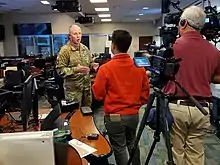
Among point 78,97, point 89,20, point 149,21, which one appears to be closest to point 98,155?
point 78,97

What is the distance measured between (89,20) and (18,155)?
11664 mm

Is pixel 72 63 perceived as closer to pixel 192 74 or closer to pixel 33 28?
pixel 192 74

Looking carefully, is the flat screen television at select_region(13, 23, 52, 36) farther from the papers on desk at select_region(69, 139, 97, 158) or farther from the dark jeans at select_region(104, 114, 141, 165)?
the papers on desk at select_region(69, 139, 97, 158)

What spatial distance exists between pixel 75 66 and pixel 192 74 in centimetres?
196

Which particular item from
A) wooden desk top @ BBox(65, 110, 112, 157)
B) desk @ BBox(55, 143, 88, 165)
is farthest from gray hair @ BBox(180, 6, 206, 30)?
desk @ BBox(55, 143, 88, 165)

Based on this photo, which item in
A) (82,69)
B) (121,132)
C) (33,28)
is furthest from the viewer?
(33,28)

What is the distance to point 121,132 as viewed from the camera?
7.61ft

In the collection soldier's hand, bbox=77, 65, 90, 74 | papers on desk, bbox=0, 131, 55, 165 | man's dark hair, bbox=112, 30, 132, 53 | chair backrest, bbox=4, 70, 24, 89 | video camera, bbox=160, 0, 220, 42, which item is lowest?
chair backrest, bbox=4, 70, 24, 89

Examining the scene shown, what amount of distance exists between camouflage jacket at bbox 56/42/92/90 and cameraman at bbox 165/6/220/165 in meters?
1.83

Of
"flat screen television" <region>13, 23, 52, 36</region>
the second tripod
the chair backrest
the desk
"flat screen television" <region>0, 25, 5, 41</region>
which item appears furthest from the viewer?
"flat screen television" <region>13, 23, 52, 36</region>

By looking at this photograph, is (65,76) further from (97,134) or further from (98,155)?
(98,155)

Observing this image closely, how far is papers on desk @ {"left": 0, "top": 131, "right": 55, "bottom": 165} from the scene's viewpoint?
1.12 m

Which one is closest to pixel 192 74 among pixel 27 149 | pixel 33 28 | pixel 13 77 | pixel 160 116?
pixel 160 116

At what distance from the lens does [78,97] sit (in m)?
3.61
